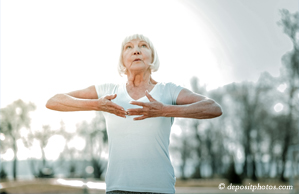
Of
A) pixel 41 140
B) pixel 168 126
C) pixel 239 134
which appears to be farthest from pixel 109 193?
pixel 239 134

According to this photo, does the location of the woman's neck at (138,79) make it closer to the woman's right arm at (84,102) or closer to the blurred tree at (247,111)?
the woman's right arm at (84,102)

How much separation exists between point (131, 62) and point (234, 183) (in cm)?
1924

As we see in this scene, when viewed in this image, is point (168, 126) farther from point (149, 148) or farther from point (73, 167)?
point (73, 167)

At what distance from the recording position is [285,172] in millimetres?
25828

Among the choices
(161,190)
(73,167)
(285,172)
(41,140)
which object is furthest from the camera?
(73,167)

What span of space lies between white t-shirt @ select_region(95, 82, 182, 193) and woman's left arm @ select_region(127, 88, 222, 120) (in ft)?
0.48

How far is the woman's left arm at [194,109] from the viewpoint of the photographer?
6.45ft

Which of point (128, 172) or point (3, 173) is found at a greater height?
point (128, 172)

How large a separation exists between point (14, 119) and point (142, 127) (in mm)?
21560

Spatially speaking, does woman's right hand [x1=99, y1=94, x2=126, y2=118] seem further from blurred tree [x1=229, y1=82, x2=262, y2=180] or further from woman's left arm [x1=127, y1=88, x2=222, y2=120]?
blurred tree [x1=229, y1=82, x2=262, y2=180]

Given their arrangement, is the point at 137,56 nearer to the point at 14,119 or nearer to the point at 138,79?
the point at 138,79

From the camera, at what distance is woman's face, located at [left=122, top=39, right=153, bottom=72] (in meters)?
2.30

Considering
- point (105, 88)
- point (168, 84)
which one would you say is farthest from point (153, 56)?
point (105, 88)

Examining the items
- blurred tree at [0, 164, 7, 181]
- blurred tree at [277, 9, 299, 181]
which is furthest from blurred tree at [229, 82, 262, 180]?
blurred tree at [0, 164, 7, 181]
